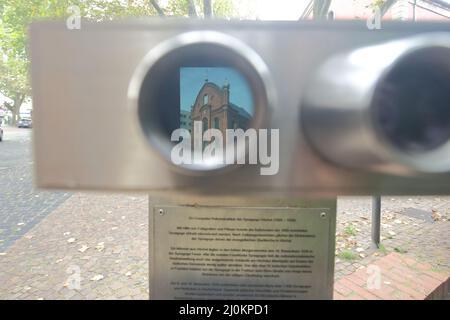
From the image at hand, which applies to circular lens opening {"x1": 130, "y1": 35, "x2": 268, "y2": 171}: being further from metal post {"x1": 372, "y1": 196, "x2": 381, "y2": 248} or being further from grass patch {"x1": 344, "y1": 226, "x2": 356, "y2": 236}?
grass patch {"x1": 344, "y1": 226, "x2": 356, "y2": 236}

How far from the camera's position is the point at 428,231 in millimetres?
5016

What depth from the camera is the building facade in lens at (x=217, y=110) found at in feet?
4.07

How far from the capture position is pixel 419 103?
3.30 ft

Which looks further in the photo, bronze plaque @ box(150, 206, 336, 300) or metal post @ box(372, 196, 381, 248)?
metal post @ box(372, 196, 381, 248)

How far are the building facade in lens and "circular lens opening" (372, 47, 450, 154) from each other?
1.54 feet

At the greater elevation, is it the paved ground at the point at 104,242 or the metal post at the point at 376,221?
the metal post at the point at 376,221

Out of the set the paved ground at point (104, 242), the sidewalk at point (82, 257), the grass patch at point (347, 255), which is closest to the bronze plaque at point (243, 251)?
the paved ground at point (104, 242)

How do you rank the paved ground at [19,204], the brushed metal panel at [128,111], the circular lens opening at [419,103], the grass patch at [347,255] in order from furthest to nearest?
1. the paved ground at [19,204]
2. the grass patch at [347,255]
3. the brushed metal panel at [128,111]
4. the circular lens opening at [419,103]

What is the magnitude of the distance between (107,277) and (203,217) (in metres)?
2.66

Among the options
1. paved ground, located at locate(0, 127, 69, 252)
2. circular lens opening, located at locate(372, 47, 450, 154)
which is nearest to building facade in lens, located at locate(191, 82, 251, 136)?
circular lens opening, located at locate(372, 47, 450, 154)
